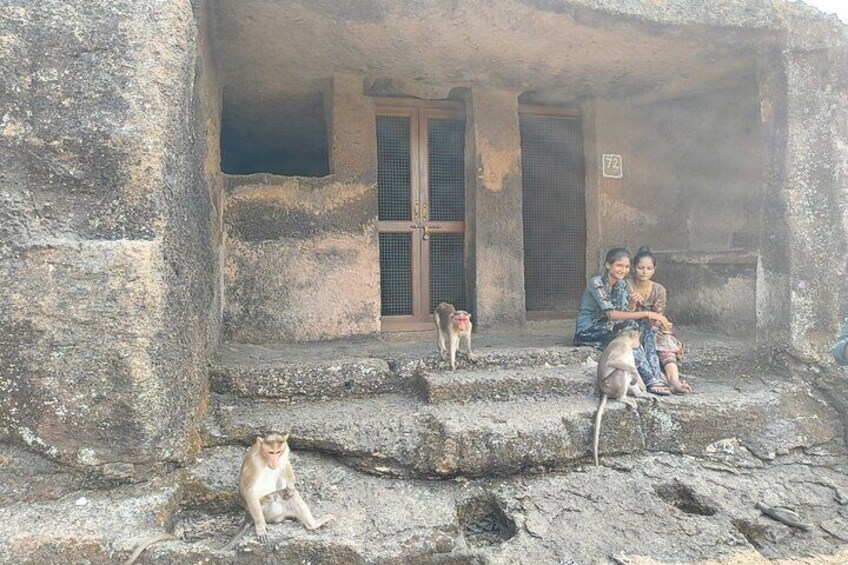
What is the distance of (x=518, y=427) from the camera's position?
147 inches

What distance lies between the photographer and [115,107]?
3131mm

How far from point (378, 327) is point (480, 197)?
5.16 feet

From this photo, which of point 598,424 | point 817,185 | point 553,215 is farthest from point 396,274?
point 817,185

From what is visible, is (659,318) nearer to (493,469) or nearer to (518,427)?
(518,427)

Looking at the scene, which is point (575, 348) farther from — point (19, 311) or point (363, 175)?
point (19, 311)

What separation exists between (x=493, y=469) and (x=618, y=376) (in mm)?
1096

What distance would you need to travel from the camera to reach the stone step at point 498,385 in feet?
13.6

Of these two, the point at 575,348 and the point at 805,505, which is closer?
the point at 805,505

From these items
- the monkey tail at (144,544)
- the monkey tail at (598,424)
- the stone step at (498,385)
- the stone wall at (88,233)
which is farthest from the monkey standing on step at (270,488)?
the monkey tail at (598,424)

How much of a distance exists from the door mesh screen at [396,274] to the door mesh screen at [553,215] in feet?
4.19

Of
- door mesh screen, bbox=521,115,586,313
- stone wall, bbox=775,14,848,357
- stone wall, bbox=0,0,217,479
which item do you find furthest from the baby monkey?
stone wall, bbox=775,14,848,357

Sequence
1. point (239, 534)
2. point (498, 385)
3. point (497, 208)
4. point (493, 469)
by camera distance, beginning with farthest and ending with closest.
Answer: point (497, 208), point (498, 385), point (493, 469), point (239, 534)

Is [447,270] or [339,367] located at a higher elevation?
[447,270]

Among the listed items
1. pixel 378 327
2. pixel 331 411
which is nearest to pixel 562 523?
pixel 331 411
